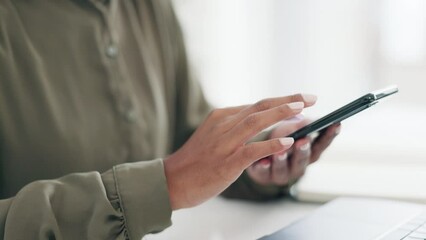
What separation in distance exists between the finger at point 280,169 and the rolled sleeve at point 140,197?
0.21m

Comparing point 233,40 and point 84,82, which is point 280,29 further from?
point 84,82

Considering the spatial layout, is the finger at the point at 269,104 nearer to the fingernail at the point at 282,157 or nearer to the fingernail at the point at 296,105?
the fingernail at the point at 296,105

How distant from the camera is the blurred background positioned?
1.23 meters

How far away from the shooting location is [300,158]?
815mm

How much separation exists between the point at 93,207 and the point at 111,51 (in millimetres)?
304

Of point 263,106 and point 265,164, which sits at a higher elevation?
point 263,106

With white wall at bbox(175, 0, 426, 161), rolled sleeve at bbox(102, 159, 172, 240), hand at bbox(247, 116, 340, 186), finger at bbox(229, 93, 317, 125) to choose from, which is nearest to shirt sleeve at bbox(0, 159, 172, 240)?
rolled sleeve at bbox(102, 159, 172, 240)

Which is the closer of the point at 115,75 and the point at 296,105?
the point at 296,105

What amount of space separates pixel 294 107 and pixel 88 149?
11.7 inches

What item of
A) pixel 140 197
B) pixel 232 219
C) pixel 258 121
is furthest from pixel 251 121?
pixel 232 219

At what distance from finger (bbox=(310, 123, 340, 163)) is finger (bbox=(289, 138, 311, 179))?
11mm

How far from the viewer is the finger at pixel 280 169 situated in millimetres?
812

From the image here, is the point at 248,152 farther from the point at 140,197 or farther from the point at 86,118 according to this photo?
the point at 86,118

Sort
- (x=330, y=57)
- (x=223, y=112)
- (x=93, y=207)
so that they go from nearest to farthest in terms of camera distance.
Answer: (x=93, y=207) < (x=223, y=112) < (x=330, y=57)
